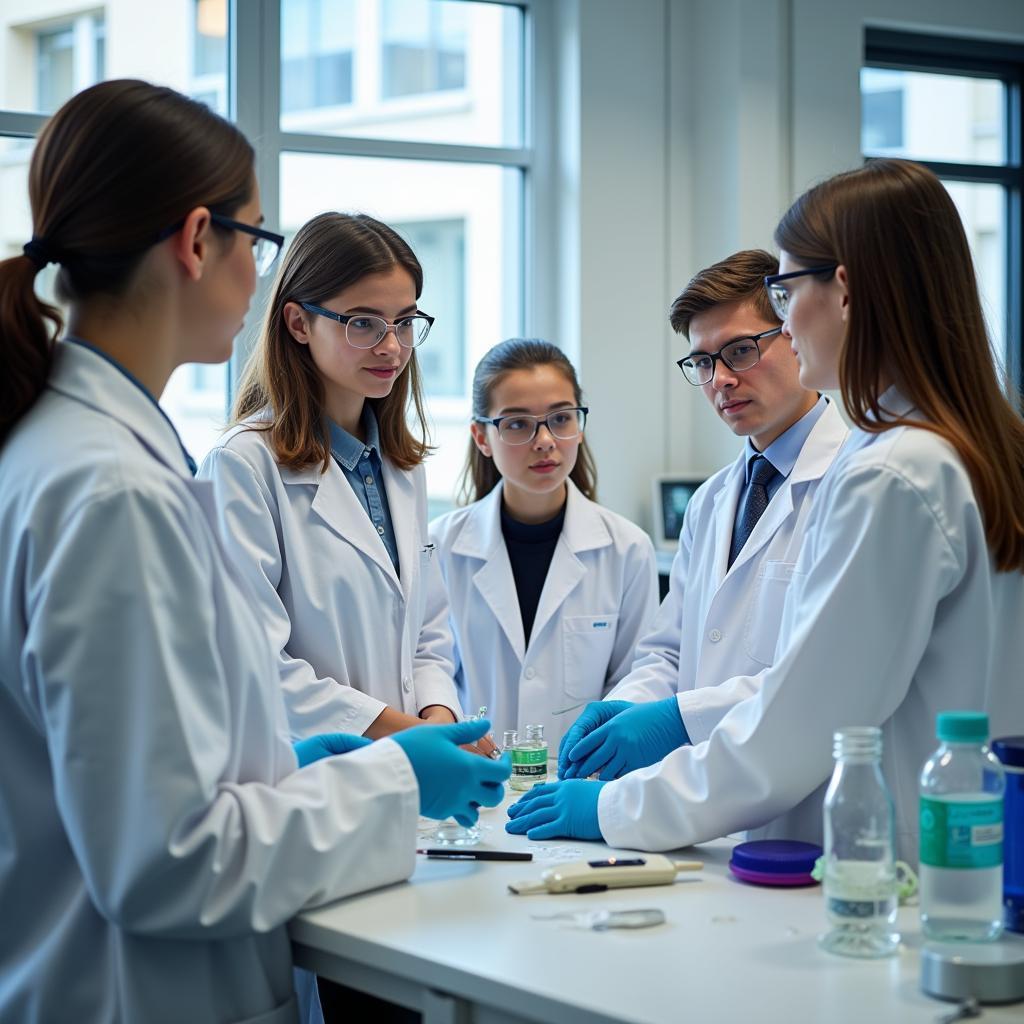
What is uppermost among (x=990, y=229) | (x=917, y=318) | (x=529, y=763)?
(x=990, y=229)

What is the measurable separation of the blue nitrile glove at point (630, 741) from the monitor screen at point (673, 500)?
223cm

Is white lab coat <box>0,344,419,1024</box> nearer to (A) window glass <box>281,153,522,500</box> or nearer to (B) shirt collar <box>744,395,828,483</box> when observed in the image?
(B) shirt collar <box>744,395,828,483</box>

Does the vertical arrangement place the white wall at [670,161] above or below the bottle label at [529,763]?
above

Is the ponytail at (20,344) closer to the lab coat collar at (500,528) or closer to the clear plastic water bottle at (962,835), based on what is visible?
the clear plastic water bottle at (962,835)

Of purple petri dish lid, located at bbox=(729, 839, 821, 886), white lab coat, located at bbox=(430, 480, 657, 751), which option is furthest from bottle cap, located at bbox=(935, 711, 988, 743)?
white lab coat, located at bbox=(430, 480, 657, 751)

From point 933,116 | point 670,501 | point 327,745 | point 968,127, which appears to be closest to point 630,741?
point 327,745

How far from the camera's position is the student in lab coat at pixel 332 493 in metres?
2.00

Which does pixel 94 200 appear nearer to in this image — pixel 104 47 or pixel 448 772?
pixel 448 772

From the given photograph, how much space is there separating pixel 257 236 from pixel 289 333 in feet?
2.59

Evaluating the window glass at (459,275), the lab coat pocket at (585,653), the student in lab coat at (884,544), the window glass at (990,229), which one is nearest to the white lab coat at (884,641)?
the student in lab coat at (884,544)

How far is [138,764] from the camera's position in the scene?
3.67 ft

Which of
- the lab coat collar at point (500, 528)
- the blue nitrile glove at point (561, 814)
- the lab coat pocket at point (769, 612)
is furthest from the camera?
the lab coat collar at point (500, 528)

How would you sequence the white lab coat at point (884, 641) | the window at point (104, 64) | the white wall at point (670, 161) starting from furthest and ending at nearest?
1. the white wall at point (670, 161)
2. the window at point (104, 64)
3. the white lab coat at point (884, 641)

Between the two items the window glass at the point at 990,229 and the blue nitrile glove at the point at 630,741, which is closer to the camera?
the blue nitrile glove at the point at 630,741
